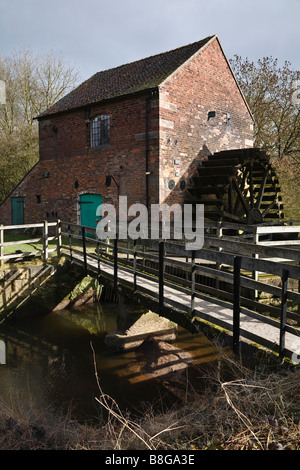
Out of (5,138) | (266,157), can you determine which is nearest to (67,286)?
(266,157)

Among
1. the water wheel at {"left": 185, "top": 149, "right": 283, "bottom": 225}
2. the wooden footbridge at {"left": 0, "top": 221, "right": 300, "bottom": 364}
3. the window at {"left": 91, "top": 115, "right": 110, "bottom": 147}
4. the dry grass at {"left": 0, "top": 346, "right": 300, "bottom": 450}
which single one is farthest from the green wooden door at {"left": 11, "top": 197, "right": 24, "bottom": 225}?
the dry grass at {"left": 0, "top": 346, "right": 300, "bottom": 450}

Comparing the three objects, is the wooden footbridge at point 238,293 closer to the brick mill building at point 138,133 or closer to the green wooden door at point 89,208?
the brick mill building at point 138,133

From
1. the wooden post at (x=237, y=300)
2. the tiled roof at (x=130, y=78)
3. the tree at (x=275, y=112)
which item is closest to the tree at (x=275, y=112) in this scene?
the tree at (x=275, y=112)

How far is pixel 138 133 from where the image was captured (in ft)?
41.5

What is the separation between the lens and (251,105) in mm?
21516

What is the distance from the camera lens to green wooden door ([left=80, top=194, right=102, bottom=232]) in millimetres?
14188

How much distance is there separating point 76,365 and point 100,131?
31.1 feet

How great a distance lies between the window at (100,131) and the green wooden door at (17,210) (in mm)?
5507

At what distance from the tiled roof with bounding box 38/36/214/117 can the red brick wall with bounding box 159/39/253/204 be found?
528mm

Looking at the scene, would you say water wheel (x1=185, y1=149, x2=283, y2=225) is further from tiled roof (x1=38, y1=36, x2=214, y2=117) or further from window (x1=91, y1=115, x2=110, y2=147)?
window (x1=91, y1=115, x2=110, y2=147)

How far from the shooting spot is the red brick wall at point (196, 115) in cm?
1237

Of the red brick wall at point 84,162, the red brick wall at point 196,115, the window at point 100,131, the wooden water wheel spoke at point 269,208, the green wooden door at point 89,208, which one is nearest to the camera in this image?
the red brick wall at point 196,115
